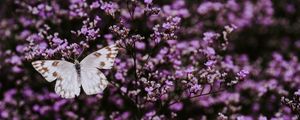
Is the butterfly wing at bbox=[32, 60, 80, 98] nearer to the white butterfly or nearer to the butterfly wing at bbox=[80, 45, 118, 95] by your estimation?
the white butterfly

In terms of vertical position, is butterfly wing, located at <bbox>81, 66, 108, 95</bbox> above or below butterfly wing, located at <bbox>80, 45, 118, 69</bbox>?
below

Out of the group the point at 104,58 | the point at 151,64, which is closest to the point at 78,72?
the point at 104,58

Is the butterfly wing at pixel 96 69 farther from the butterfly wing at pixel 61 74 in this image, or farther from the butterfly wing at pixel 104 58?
the butterfly wing at pixel 61 74

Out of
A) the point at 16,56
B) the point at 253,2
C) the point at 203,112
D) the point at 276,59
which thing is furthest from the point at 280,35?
the point at 16,56

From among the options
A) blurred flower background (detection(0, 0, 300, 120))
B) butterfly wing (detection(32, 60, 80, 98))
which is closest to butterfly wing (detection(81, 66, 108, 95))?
butterfly wing (detection(32, 60, 80, 98))

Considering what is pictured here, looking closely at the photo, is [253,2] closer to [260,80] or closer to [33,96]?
[260,80]

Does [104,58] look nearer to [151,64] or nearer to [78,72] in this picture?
[78,72]
